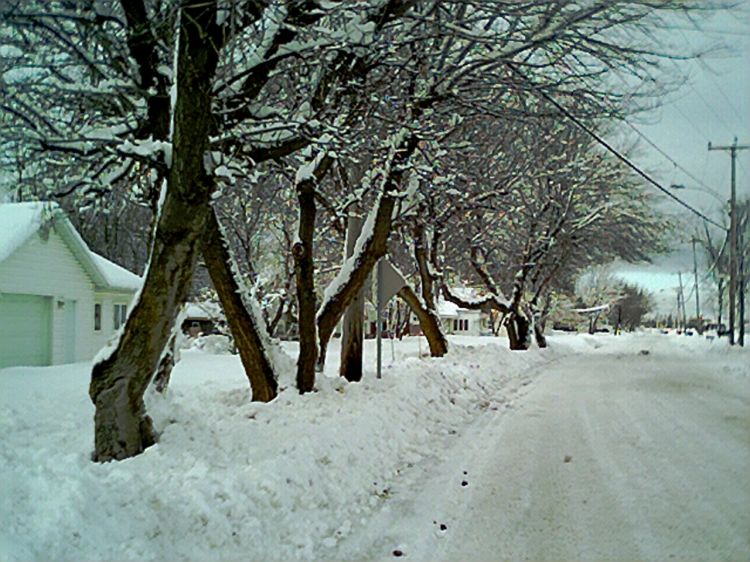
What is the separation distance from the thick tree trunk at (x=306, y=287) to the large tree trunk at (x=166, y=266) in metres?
2.97

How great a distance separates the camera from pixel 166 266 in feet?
14.4

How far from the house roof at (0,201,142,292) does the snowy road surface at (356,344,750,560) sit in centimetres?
259

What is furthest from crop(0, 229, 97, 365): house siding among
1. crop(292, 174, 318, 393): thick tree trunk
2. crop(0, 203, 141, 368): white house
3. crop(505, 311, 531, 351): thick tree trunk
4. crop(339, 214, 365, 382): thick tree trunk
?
crop(505, 311, 531, 351): thick tree trunk

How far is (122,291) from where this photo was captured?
15.2 meters

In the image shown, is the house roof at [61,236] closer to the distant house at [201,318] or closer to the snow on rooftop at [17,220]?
the snow on rooftop at [17,220]

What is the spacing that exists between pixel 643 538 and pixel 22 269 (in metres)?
7.05

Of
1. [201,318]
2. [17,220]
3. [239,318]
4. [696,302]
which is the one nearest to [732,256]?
[696,302]

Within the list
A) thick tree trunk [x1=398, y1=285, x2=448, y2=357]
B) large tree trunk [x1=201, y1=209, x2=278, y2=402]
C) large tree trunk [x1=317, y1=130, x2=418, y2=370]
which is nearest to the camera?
large tree trunk [x1=201, y1=209, x2=278, y2=402]

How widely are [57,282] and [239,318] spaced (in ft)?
22.3

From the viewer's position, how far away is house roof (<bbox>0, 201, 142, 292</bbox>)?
620cm

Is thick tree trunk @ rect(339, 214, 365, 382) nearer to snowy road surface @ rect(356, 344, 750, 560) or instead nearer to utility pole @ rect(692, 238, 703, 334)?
snowy road surface @ rect(356, 344, 750, 560)

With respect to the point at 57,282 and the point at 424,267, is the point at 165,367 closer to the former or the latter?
the point at 57,282

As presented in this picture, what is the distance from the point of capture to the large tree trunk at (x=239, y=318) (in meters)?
6.56

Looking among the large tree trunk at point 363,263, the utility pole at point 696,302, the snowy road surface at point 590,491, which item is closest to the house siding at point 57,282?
the large tree trunk at point 363,263
